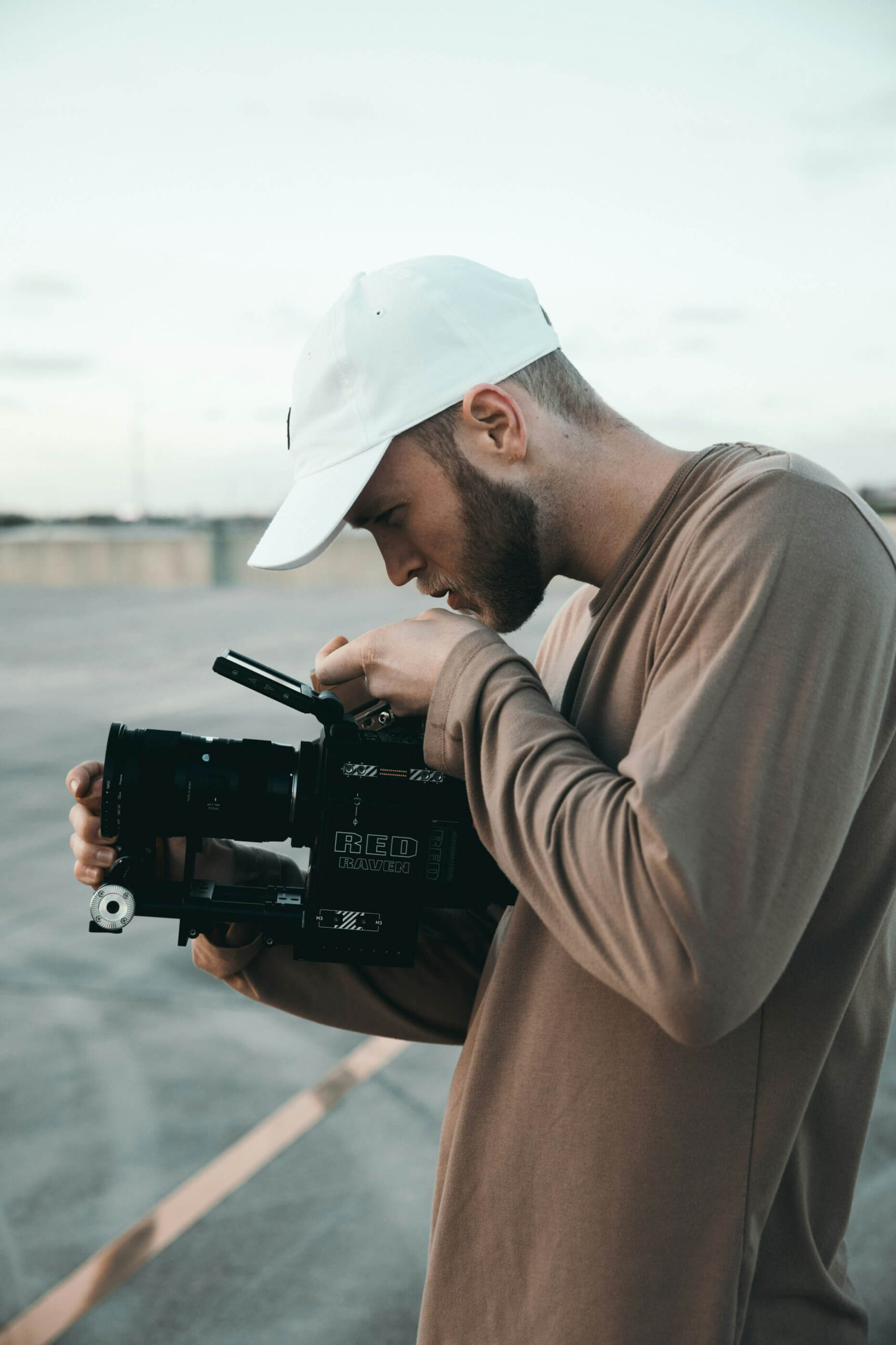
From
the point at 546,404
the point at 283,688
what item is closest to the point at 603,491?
the point at 546,404

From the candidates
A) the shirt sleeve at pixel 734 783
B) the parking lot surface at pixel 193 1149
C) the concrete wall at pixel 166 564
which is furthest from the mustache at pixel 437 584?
the concrete wall at pixel 166 564

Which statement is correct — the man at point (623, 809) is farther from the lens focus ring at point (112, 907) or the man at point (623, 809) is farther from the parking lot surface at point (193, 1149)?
the parking lot surface at point (193, 1149)

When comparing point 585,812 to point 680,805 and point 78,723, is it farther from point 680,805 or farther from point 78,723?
point 78,723

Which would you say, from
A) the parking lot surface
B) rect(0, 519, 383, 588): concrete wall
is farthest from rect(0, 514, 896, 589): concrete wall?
the parking lot surface

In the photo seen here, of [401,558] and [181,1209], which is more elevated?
[401,558]

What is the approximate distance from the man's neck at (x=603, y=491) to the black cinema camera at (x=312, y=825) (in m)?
0.29

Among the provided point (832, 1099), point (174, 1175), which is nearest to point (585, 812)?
point (832, 1099)

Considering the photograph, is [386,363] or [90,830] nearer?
[386,363]

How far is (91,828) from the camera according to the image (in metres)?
1.35

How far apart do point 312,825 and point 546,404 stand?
0.60 meters

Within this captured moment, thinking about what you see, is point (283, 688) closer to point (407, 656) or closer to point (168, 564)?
point (407, 656)

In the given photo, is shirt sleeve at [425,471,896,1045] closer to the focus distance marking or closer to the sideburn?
the sideburn

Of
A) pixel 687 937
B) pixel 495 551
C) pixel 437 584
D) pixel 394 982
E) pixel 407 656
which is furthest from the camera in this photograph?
pixel 394 982

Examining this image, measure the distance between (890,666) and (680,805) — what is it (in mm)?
241
